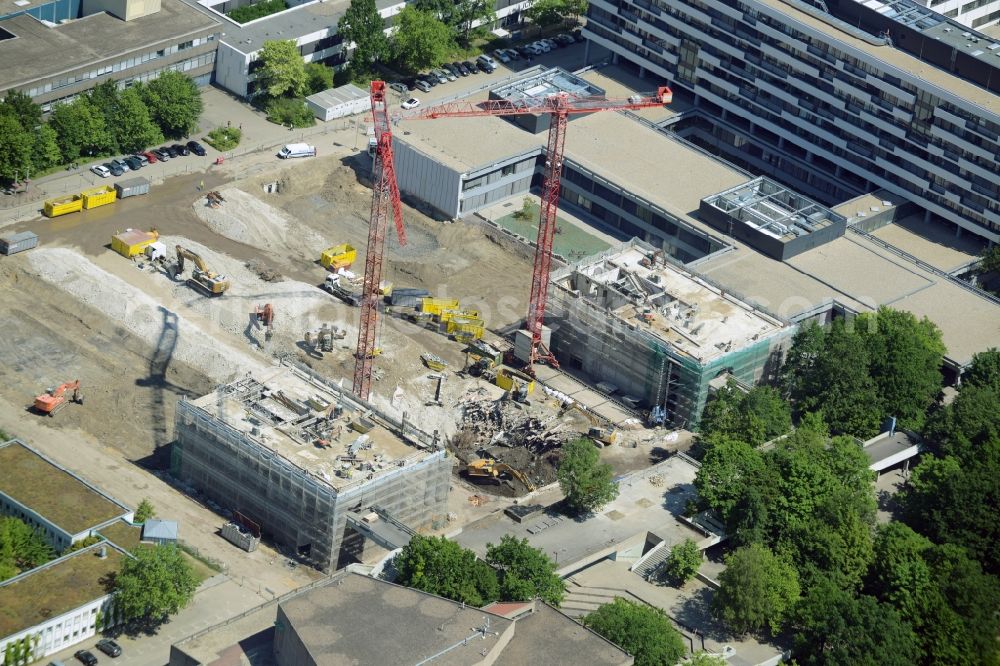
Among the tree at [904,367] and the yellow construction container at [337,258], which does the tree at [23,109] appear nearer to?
the yellow construction container at [337,258]

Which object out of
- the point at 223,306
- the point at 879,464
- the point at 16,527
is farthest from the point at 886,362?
the point at 16,527

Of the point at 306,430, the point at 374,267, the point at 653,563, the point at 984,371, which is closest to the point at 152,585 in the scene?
the point at 306,430

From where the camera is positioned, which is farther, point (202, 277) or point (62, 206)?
point (62, 206)

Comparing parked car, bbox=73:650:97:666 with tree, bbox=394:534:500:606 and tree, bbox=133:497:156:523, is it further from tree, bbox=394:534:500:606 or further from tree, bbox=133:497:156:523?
tree, bbox=394:534:500:606

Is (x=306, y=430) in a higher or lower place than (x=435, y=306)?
higher

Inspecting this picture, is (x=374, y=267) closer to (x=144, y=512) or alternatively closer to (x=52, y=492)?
(x=144, y=512)

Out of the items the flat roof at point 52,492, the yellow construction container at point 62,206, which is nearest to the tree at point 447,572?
the flat roof at point 52,492

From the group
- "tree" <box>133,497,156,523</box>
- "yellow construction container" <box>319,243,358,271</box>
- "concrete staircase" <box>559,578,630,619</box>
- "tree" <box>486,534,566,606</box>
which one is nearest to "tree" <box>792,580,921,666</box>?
"concrete staircase" <box>559,578,630,619</box>
